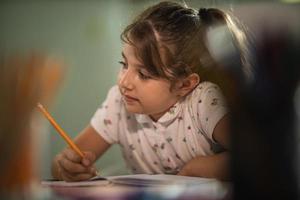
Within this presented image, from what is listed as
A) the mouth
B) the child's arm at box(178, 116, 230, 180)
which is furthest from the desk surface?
the mouth

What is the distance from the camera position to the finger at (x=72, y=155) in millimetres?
660

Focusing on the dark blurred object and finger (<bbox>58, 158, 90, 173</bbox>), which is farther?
finger (<bbox>58, 158, 90, 173</bbox>)

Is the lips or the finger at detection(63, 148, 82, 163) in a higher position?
the lips

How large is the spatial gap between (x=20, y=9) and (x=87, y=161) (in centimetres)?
22

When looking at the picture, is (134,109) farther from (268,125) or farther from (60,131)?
(268,125)

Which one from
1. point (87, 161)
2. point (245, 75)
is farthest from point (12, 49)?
point (245, 75)

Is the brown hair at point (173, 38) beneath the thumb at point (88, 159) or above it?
above

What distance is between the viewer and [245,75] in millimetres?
569

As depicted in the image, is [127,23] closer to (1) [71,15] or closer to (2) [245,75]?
(1) [71,15]

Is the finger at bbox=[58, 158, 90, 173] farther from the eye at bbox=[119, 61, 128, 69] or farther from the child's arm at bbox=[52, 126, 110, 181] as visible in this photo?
the eye at bbox=[119, 61, 128, 69]

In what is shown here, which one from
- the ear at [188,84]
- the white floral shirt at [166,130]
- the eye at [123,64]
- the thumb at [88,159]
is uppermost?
the eye at [123,64]

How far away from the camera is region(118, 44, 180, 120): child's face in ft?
2.17

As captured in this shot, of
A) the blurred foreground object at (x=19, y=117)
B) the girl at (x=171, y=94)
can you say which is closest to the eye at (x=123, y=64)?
the girl at (x=171, y=94)

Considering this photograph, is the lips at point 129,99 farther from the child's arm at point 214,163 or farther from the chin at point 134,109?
the child's arm at point 214,163
